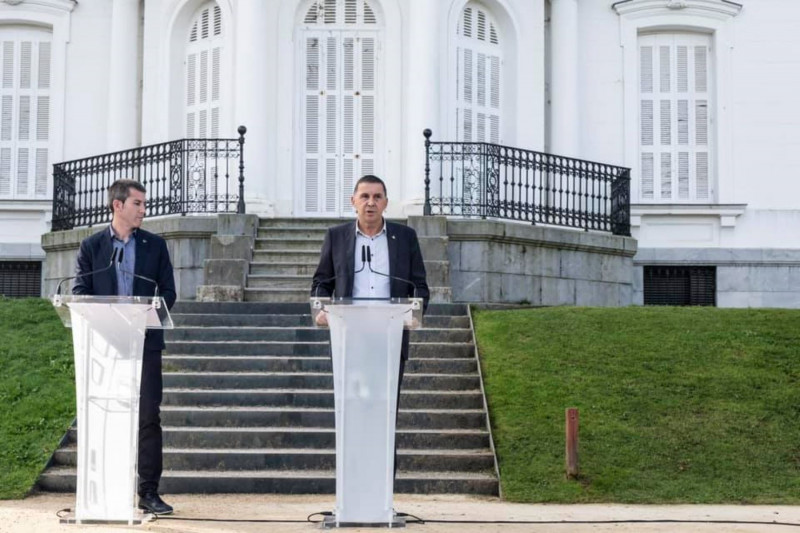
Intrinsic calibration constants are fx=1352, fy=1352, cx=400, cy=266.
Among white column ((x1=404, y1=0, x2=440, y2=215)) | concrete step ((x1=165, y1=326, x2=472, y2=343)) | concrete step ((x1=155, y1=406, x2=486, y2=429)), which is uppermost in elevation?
white column ((x1=404, y1=0, x2=440, y2=215))

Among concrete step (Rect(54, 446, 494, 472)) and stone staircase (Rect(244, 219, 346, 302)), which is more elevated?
stone staircase (Rect(244, 219, 346, 302))

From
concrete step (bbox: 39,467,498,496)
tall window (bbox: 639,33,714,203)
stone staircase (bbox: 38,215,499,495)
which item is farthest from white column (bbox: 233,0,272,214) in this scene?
concrete step (bbox: 39,467,498,496)

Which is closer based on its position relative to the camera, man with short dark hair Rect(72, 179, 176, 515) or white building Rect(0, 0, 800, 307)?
man with short dark hair Rect(72, 179, 176, 515)

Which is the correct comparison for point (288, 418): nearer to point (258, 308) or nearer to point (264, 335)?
point (264, 335)

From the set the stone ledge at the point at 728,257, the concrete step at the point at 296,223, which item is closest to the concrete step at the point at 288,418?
the concrete step at the point at 296,223

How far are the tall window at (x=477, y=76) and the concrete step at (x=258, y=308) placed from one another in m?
5.38

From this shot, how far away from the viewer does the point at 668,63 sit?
867 inches

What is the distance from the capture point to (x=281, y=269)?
17.0 meters

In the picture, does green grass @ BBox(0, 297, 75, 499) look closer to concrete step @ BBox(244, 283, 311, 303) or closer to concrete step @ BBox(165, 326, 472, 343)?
concrete step @ BBox(165, 326, 472, 343)

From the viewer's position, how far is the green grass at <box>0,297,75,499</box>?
35.8 feet

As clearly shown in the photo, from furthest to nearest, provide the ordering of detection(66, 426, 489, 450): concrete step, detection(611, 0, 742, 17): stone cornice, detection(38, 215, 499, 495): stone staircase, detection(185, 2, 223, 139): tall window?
detection(611, 0, 742, 17): stone cornice
detection(185, 2, 223, 139): tall window
detection(66, 426, 489, 450): concrete step
detection(38, 215, 499, 495): stone staircase

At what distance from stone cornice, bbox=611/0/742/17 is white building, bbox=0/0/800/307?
2 cm

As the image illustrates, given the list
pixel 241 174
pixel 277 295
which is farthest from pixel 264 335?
pixel 241 174

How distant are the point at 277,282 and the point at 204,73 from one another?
516 centimetres
